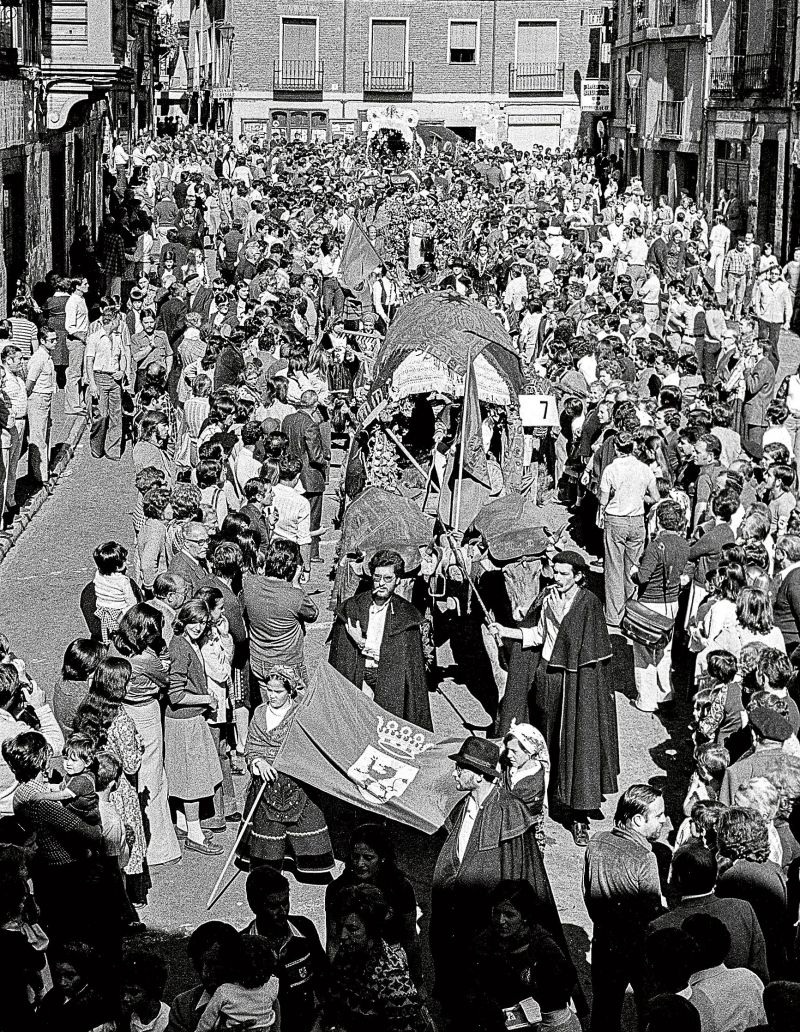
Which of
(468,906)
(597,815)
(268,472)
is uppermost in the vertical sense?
(268,472)

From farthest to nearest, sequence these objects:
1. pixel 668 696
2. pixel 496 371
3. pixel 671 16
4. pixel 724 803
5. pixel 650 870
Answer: pixel 671 16, pixel 496 371, pixel 668 696, pixel 724 803, pixel 650 870

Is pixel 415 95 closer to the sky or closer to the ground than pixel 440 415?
closer to the sky

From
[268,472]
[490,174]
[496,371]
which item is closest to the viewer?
[268,472]

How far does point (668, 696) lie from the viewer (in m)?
10.2

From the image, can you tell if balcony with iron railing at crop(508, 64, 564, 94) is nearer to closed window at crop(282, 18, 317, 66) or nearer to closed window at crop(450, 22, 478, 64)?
closed window at crop(450, 22, 478, 64)

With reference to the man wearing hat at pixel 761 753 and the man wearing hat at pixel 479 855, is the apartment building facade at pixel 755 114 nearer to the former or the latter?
the man wearing hat at pixel 761 753

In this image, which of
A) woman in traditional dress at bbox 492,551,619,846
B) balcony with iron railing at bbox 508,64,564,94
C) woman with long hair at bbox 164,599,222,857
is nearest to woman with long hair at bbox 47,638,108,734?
woman with long hair at bbox 164,599,222,857

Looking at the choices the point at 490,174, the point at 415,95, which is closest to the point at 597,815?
the point at 490,174

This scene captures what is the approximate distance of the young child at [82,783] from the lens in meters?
6.59

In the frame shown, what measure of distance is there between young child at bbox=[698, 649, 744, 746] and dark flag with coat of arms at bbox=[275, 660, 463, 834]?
1.28 m

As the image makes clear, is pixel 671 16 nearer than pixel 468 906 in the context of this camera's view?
No

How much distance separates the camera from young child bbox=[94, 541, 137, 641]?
896 centimetres

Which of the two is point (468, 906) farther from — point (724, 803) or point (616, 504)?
point (616, 504)

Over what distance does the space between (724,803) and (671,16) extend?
36893 mm
